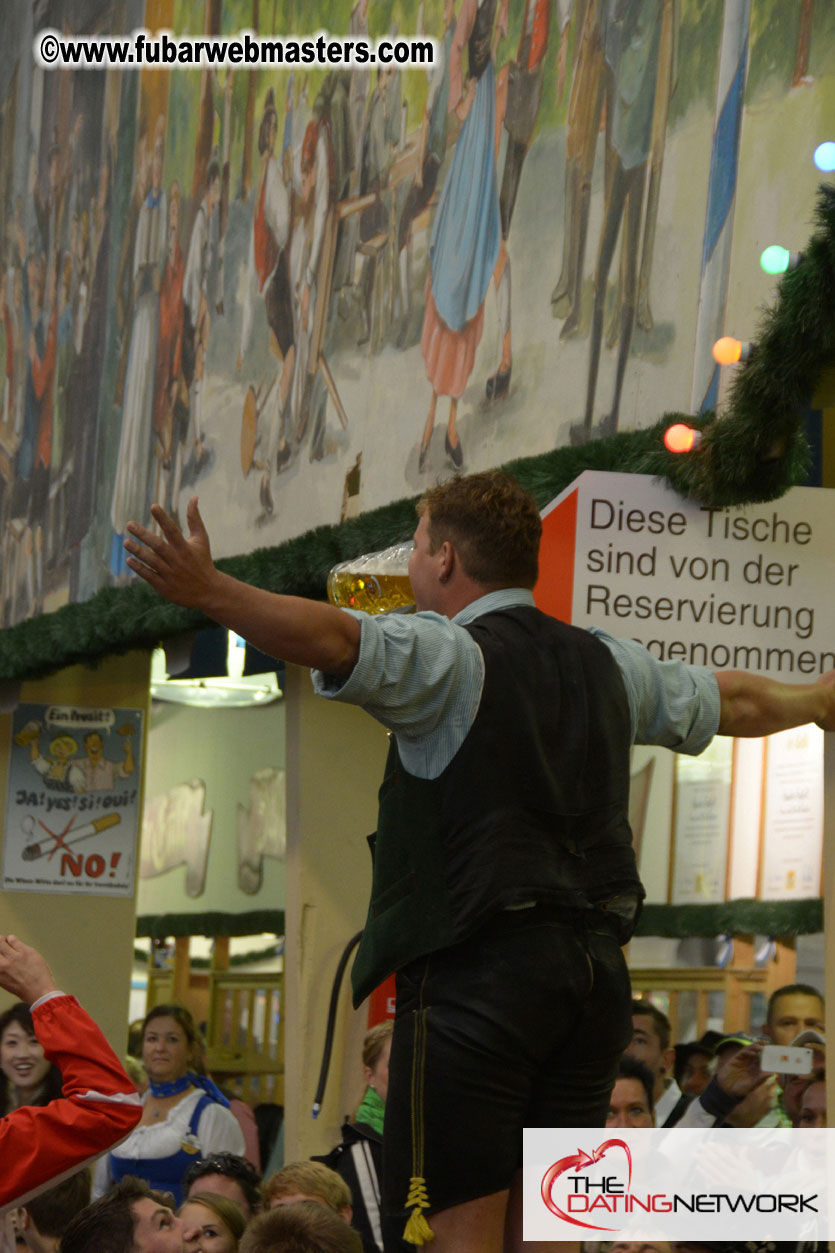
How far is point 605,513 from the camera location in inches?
199

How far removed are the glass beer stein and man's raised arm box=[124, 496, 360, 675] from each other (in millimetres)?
2430

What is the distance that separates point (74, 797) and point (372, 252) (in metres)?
4.23

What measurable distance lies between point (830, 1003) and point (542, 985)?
6.12ft

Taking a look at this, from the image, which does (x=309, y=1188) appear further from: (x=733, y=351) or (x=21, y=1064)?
(x=733, y=351)

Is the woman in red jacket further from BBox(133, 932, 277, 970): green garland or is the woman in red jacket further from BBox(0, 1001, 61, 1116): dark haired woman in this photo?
BBox(133, 932, 277, 970): green garland

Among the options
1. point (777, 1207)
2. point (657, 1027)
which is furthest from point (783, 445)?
point (657, 1027)

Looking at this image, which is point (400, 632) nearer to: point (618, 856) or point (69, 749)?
point (618, 856)

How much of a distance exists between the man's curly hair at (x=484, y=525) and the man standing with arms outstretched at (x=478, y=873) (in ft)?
0.36

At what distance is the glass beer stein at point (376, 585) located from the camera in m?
5.53

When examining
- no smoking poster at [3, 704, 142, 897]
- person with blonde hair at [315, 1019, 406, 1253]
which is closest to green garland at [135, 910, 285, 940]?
no smoking poster at [3, 704, 142, 897]

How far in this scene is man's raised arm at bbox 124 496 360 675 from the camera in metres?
2.92

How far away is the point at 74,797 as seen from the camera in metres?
11.5

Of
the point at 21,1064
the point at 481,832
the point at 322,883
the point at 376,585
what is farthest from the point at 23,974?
the point at 322,883

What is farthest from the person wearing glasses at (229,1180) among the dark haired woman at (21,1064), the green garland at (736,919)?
the green garland at (736,919)
